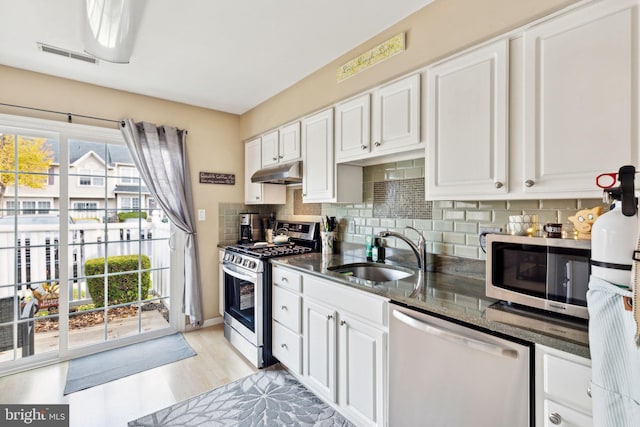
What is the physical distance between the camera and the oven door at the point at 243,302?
2.49m

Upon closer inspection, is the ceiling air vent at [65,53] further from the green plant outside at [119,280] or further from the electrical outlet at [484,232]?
the electrical outlet at [484,232]

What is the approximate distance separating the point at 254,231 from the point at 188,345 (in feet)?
4.44

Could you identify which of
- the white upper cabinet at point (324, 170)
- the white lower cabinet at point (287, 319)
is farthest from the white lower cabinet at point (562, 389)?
the white upper cabinet at point (324, 170)

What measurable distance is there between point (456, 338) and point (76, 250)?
321cm

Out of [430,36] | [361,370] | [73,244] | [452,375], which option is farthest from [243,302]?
[430,36]

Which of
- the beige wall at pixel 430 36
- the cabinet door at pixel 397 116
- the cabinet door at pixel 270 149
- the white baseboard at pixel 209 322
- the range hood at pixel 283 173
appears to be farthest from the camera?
the white baseboard at pixel 209 322

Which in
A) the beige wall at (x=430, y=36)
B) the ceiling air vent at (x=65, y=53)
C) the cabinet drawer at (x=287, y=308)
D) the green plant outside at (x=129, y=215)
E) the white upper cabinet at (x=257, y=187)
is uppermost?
the ceiling air vent at (x=65, y=53)

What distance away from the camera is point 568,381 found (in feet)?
3.16

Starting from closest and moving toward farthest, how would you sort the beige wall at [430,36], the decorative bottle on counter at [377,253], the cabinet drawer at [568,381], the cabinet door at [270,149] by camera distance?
the cabinet drawer at [568,381] < the beige wall at [430,36] < the decorative bottle on counter at [377,253] < the cabinet door at [270,149]

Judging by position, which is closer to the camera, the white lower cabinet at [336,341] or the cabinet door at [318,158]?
the white lower cabinet at [336,341]

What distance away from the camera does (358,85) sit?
81.5 inches

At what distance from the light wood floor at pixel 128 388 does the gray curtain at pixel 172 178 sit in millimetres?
755

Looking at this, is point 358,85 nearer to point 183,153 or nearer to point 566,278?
point 566,278

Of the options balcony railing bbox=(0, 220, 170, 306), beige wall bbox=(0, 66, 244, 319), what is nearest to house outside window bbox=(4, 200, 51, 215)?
balcony railing bbox=(0, 220, 170, 306)
